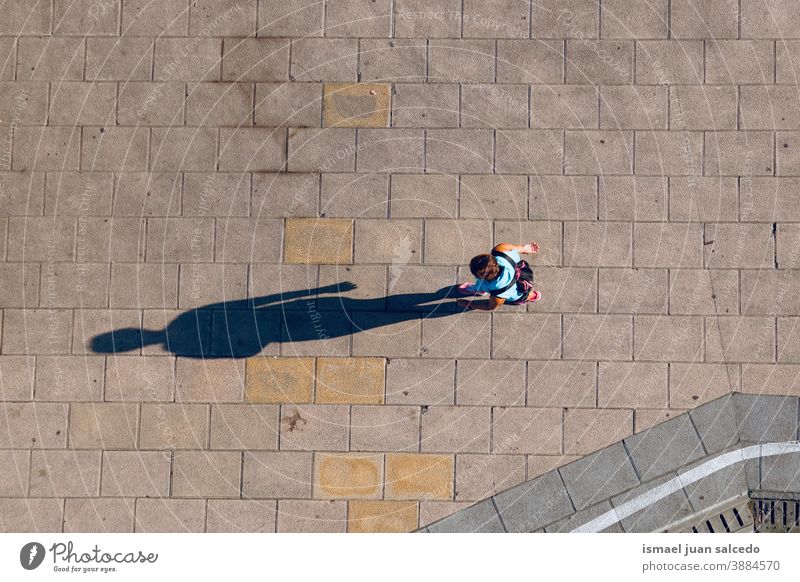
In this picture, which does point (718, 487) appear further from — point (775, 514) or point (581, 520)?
point (581, 520)

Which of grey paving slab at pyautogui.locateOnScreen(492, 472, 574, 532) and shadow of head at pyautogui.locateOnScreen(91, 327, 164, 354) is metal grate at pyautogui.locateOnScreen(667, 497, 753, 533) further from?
shadow of head at pyautogui.locateOnScreen(91, 327, 164, 354)

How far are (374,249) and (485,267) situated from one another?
2011mm

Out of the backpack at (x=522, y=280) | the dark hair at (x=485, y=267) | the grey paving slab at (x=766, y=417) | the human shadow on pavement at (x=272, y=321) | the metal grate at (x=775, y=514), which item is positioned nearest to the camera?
the dark hair at (x=485, y=267)

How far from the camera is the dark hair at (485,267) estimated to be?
8195 mm

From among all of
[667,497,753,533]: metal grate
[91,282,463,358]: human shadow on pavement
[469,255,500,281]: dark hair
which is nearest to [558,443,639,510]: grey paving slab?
[667,497,753,533]: metal grate

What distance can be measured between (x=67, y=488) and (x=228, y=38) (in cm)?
651

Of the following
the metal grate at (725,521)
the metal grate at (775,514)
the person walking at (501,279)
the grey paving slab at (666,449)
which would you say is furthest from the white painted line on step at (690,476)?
the person walking at (501,279)

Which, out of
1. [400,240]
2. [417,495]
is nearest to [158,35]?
[400,240]

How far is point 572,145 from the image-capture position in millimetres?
9672

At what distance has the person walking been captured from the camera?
27.1 ft

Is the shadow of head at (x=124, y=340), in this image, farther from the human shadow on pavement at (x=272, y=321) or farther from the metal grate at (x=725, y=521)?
the metal grate at (x=725, y=521)

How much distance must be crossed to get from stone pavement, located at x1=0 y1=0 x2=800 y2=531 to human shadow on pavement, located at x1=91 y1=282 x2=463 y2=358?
0.10 feet

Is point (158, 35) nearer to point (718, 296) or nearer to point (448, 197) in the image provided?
point (448, 197)
